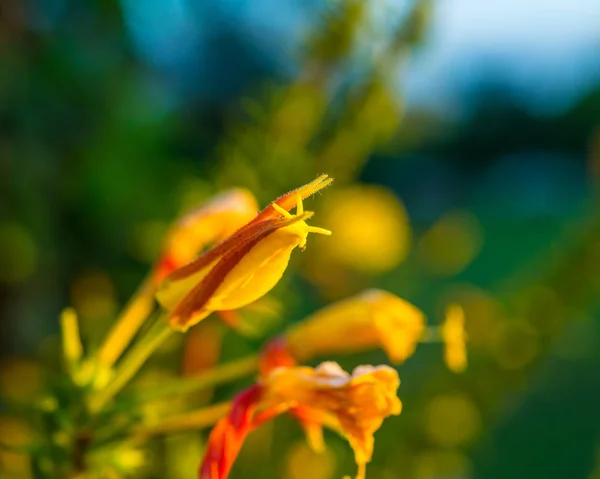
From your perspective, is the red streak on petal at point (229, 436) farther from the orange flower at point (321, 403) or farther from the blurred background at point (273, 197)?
the blurred background at point (273, 197)

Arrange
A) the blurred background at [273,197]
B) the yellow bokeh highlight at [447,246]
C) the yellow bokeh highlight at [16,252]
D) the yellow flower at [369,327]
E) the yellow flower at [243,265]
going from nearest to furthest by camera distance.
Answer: the yellow flower at [243,265]
the yellow flower at [369,327]
the blurred background at [273,197]
the yellow bokeh highlight at [16,252]
the yellow bokeh highlight at [447,246]

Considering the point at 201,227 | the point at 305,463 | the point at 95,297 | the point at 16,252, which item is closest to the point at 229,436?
the point at 201,227

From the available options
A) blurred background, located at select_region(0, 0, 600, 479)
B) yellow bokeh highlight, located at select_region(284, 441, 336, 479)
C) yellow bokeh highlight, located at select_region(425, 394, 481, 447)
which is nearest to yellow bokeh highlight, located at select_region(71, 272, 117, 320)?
blurred background, located at select_region(0, 0, 600, 479)

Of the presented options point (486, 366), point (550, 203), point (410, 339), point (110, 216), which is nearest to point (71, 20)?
point (110, 216)

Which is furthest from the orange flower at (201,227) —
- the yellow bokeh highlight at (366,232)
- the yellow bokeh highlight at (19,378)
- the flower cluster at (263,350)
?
the yellow bokeh highlight at (19,378)

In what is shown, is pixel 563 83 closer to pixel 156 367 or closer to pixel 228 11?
pixel 228 11
